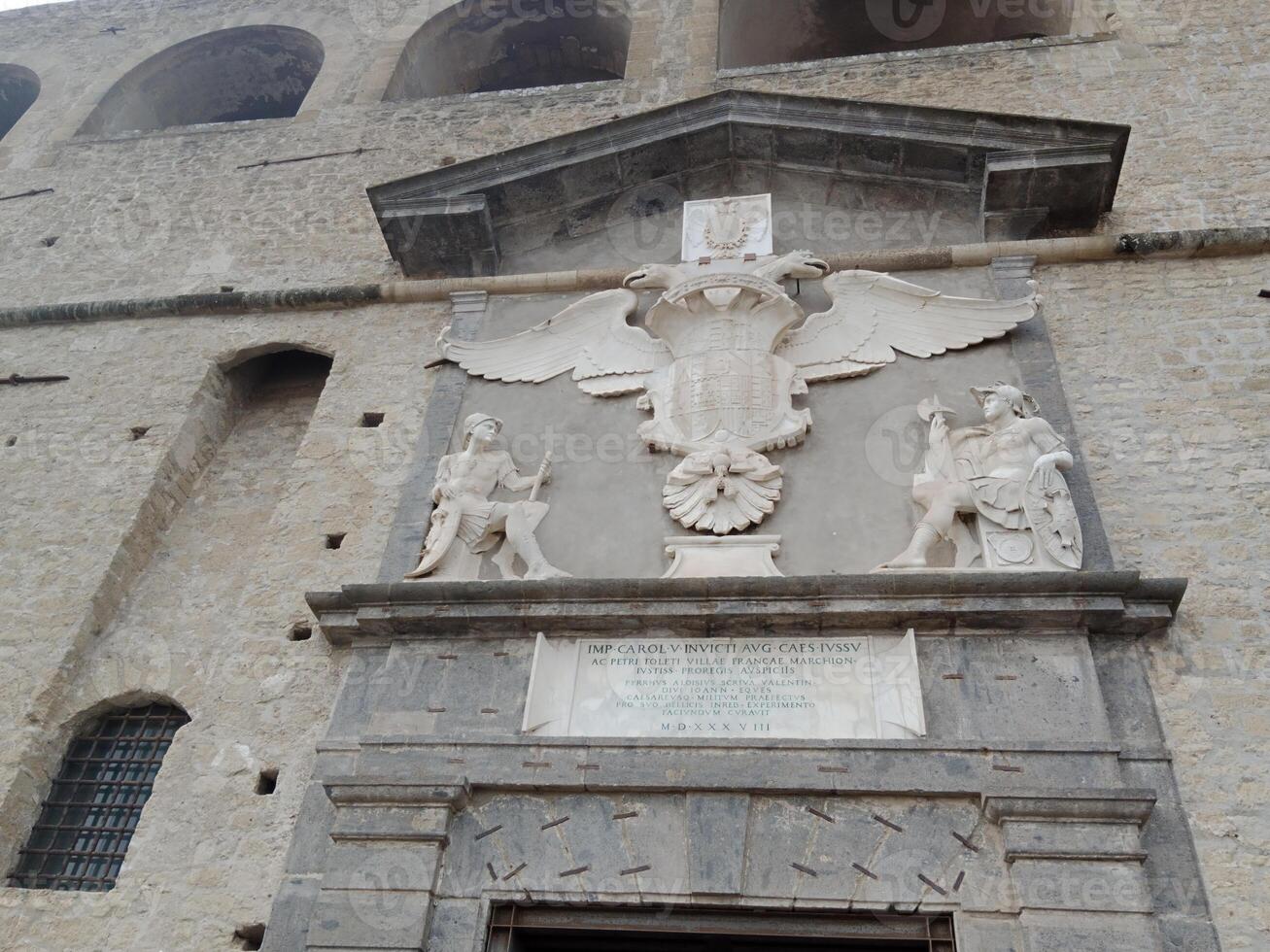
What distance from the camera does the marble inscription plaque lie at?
557 cm

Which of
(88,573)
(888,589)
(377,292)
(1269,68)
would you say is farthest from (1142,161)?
(88,573)

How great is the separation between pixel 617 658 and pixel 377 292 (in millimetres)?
4151

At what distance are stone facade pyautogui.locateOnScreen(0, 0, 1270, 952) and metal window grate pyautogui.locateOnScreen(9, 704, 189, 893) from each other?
0.14 m

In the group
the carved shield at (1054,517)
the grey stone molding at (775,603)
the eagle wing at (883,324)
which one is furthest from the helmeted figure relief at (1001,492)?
the eagle wing at (883,324)

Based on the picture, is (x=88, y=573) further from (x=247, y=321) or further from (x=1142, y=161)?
(x=1142, y=161)

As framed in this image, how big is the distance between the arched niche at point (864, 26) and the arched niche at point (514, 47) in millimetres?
1611

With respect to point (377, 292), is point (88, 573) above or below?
below

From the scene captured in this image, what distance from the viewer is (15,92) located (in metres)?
13.6

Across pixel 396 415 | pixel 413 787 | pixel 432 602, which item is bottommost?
pixel 413 787

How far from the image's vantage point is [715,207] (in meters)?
8.33

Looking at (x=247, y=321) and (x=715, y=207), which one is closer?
(x=715, y=207)

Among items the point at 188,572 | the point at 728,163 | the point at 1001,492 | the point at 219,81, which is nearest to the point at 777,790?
the point at 1001,492

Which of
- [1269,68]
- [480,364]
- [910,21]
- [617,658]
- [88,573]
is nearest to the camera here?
[617,658]

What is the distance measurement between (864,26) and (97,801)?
450 inches
